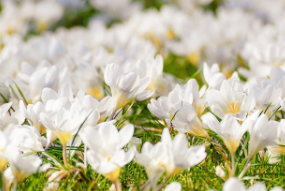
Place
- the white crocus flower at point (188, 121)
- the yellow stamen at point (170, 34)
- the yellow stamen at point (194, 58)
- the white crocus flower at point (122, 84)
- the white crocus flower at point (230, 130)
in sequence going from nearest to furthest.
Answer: the white crocus flower at point (230, 130), the white crocus flower at point (188, 121), the white crocus flower at point (122, 84), the yellow stamen at point (194, 58), the yellow stamen at point (170, 34)

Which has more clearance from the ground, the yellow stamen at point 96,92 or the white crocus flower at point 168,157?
the white crocus flower at point 168,157

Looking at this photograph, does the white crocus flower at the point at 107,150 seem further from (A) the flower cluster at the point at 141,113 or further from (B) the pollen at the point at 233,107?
(B) the pollen at the point at 233,107

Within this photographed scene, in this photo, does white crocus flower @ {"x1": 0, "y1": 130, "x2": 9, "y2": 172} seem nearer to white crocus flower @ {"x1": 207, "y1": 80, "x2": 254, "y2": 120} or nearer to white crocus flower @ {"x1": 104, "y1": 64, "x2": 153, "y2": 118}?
white crocus flower @ {"x1": 104, "y1": 64, "x2": 153, "y2": 118}

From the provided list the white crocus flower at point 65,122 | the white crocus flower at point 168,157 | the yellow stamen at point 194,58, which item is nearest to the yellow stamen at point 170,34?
the yellow stamen at point 194,58

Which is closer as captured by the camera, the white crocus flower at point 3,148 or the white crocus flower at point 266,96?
the white crocus flower at point 3,148

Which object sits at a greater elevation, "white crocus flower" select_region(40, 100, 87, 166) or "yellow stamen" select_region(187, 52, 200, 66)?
"white crocus flower" select_region(40, 100, 87, 166)

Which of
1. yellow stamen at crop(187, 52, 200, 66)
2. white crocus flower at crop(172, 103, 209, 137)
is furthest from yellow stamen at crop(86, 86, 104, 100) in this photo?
yellow stamen at crop(187, 52, 200, 66)
